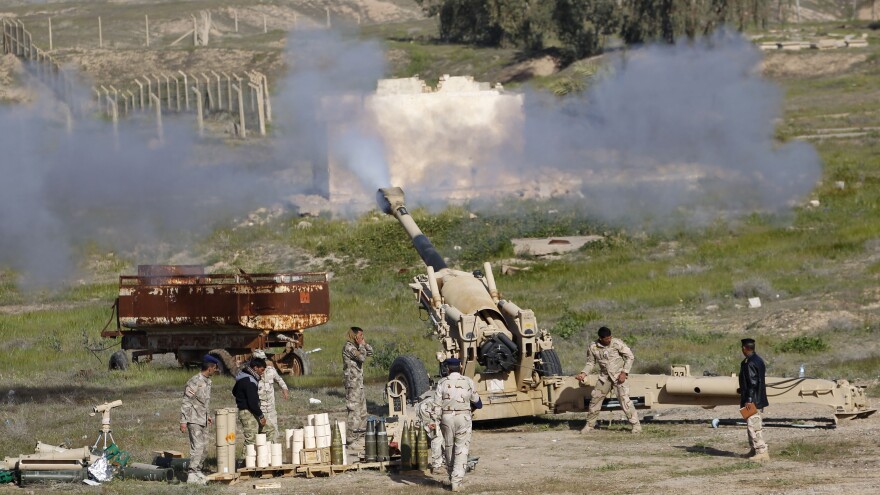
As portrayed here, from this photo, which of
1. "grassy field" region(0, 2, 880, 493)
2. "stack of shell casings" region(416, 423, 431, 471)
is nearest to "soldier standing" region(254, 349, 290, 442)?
"stack of shell casings" region(416, 423, 431, 471)

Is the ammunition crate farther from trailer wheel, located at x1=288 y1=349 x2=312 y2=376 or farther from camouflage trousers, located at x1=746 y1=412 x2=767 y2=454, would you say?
trailer wheel, located at x1=288 y1=349 x2=312 y2=376

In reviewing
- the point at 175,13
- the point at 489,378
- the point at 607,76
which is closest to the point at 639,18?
the point at 607,76

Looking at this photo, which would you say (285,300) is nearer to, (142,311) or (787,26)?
(142,311)

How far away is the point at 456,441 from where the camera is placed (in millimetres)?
18344

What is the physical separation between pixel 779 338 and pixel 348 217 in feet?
67.1

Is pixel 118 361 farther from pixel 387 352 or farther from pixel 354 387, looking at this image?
pixel 354 387

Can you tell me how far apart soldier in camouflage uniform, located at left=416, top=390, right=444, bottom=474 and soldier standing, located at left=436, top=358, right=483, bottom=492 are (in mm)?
102

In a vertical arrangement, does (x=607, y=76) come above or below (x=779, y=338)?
above

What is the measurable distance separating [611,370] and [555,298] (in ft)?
58.1

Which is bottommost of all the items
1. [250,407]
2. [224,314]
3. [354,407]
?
[354,407]

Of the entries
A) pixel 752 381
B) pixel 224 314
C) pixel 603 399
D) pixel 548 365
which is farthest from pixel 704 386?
pixel 224 314

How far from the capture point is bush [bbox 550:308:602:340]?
109ft

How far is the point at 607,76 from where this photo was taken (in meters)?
50.1

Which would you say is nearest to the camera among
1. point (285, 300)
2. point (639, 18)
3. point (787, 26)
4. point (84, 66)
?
point (285, 300)
